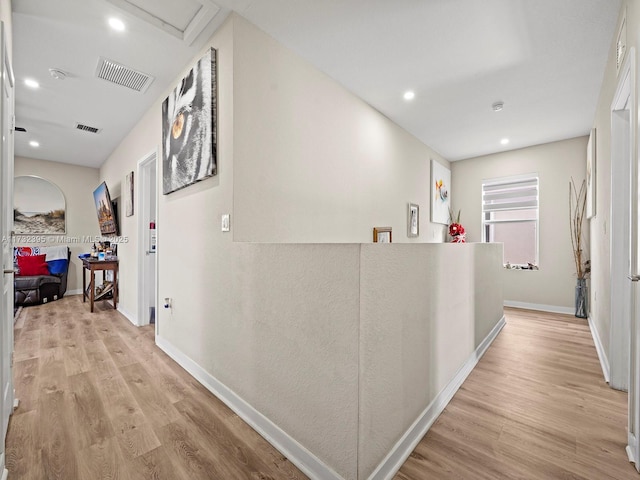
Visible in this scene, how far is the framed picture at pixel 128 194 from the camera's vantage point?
12.6ft

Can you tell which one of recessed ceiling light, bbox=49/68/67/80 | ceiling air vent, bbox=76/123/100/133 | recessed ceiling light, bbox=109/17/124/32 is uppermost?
recessed ceiling light, bbox=109/17/124/32

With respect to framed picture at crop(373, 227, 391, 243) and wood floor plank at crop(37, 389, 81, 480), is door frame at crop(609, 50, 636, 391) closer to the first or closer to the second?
framed picture at crop(373, 227, 391, 243)

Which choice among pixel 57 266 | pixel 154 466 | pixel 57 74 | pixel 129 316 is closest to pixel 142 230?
pixel 129 316

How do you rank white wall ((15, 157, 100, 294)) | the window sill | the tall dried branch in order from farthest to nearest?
white wall ((15, 157, 100, 294)) → the window sill → the tall dried branch

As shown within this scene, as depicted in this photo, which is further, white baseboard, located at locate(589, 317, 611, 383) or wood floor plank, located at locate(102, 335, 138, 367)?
wood floor plank, located at locate(102, 335, 138, 367)

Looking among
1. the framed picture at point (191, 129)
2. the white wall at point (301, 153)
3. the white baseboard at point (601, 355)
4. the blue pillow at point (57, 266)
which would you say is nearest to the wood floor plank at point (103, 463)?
the white wall at point (301, 153)

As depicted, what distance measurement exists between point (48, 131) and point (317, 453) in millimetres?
5188

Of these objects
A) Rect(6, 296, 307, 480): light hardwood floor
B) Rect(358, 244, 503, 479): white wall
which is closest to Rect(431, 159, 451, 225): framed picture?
Rect(358, 244, 503, 479): white wall

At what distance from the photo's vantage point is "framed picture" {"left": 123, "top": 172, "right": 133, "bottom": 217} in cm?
385

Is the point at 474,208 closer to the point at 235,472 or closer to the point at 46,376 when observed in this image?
the point at 235,472

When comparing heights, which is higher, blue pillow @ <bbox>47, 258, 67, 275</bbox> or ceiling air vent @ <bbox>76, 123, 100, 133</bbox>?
ceiling air vent @ <bbox>76, 123, 100, 133</bbox>

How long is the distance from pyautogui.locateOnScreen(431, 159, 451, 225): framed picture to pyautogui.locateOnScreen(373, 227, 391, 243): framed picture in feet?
5.13

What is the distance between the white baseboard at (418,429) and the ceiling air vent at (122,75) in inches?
Answer: 132

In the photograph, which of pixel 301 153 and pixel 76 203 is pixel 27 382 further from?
pixel 76 203
